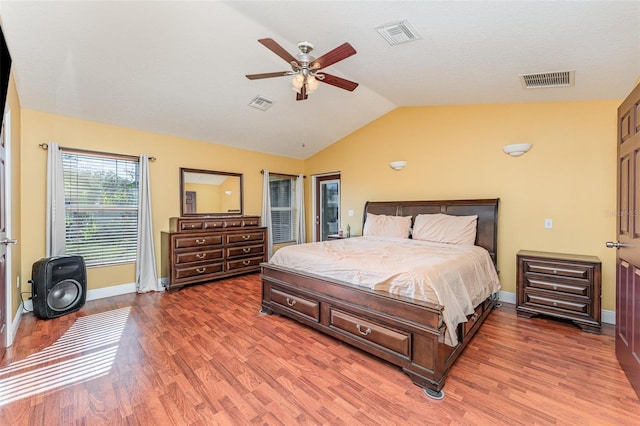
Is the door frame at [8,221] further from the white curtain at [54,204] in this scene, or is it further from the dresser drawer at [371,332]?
the dresser drawer at [371,332]

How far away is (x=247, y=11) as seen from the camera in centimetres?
241

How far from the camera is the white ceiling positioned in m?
2.02

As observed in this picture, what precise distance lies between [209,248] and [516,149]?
4.52m

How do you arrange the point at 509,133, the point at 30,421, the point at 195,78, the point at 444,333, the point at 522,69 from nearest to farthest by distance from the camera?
the point at 30,421
the point at 444,333
the point at 522,69
the point at 195,78
the point at 509,133

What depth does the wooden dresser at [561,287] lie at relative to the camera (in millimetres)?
2758

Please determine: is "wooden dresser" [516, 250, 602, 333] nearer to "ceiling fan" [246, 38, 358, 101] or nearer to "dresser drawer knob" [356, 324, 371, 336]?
"dresser drawer knob" [356, 324, 371, 336]

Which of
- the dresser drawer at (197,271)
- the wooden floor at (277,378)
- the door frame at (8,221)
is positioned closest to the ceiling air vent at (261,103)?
the door frame at (8,221)

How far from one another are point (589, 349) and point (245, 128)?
4.95 meters

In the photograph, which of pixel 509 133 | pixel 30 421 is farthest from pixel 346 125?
pixel 30 421

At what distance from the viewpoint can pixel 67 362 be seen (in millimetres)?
2236

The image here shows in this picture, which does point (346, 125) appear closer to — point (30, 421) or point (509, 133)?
point (509, 133)

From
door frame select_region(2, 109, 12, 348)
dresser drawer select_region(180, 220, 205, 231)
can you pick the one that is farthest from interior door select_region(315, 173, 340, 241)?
door frame select_region(2, 109, 12, 348)

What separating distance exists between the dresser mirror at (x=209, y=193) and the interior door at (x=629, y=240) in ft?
16.3

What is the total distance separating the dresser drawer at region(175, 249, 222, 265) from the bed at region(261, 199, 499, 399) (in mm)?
1586
